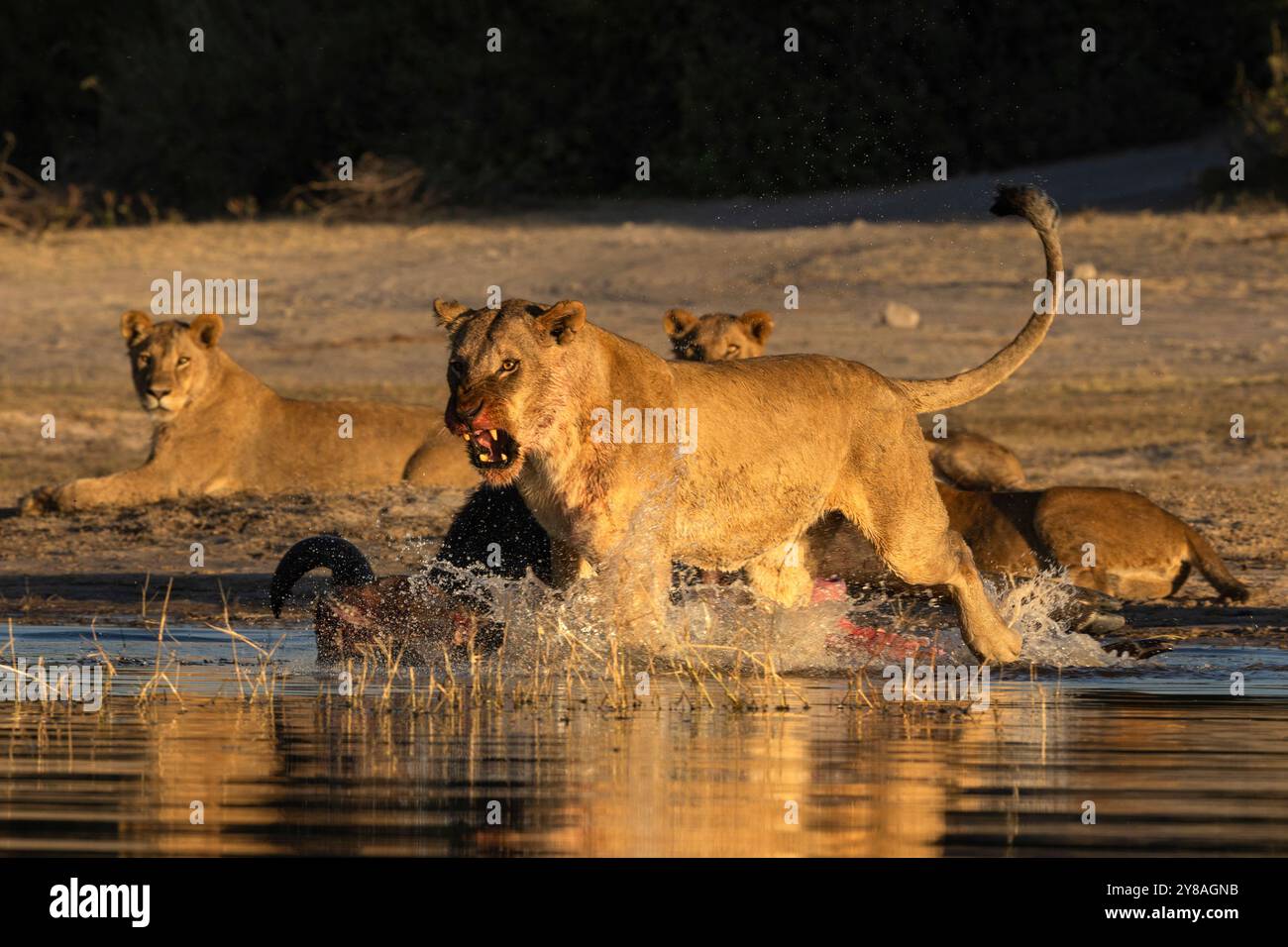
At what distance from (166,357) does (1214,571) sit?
208 inches

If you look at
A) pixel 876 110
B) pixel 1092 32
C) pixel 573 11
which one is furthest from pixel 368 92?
pixel 1092 32

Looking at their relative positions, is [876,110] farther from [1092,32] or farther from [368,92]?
[368,92]

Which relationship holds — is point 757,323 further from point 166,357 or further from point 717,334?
point 166,357

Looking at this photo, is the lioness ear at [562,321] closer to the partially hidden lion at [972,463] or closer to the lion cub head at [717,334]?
the lion cub head at [717,334]

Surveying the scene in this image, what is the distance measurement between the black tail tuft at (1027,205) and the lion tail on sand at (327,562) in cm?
235

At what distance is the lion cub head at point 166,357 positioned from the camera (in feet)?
40.7

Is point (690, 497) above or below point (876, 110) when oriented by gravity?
below

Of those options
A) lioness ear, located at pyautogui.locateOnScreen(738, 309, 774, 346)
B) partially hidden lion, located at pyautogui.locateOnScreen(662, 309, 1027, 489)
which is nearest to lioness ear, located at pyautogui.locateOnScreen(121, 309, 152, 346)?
partially hidden lion, located at pyautogui.locateOnScreen(662, 309, 1027, 489)

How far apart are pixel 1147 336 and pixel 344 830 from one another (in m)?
11.6

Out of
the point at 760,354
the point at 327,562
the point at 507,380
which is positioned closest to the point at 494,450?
the point at 507,380

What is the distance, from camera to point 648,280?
18.8 m

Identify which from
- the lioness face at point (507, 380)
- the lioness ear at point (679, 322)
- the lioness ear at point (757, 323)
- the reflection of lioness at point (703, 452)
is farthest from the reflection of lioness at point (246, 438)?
the lioness face at point (507, 380)
